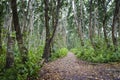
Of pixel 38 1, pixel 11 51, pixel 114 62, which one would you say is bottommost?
pixel 114 62

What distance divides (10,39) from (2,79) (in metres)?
2.32

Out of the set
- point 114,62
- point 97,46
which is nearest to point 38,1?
point 97,46

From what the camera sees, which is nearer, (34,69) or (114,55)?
(34,69)

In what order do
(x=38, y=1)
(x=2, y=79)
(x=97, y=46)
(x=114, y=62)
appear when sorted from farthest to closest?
(x=38, y=1)
(x=97, y=46)
(x=114, y=62)
(x=2, y=79)

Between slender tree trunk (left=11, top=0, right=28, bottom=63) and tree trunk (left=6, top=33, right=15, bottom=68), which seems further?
tree trunk (left=6, top=33, right=15, bottom=68)

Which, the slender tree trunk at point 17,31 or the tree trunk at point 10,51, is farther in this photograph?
the tree trunk at point 10,51

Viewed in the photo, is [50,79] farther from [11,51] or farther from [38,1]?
[38,1]

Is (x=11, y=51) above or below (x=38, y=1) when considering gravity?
below

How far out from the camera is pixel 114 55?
1503 cm

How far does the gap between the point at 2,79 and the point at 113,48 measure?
10823 mm

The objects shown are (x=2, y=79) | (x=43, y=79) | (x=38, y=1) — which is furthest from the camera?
(x=38, y=1)

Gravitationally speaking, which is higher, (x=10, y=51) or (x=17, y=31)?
(x=17, y=31)

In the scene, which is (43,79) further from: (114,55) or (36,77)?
(114,55)

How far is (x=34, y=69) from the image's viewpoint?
9180 mm
